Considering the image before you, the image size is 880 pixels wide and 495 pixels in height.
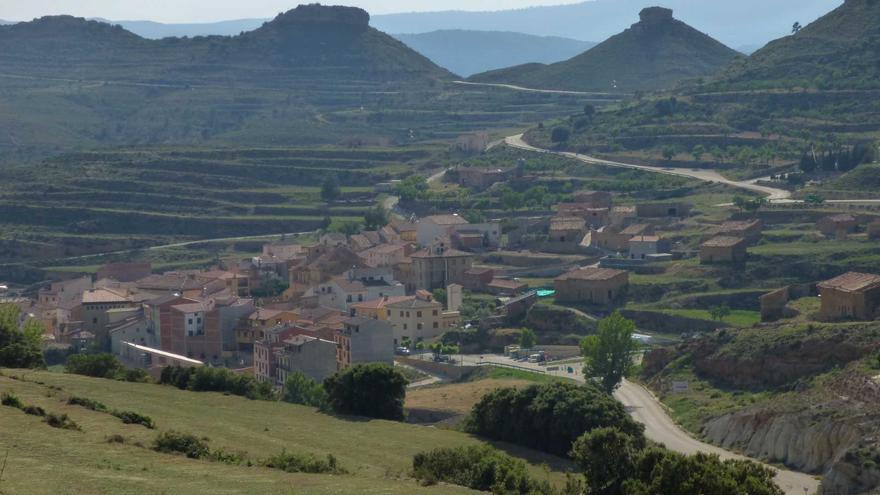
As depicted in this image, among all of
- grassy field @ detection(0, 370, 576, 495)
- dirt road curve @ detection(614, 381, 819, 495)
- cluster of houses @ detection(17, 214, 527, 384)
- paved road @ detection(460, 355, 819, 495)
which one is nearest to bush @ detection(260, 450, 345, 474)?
grassy field @ detection(0, 370, 576, 495)

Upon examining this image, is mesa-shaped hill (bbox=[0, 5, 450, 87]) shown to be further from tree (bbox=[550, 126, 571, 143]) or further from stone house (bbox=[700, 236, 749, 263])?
stone house (bbox=[700, 236, 749, 263])

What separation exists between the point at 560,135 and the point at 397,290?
1768 inches

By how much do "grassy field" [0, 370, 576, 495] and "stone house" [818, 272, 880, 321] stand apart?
1855 cm

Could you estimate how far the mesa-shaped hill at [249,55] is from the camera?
6570 inches

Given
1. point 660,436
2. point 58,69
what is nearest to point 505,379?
point 660,436

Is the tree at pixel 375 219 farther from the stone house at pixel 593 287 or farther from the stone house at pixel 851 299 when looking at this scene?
the stone house at pixel 851 299

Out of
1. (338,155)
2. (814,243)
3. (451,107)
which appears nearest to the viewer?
(814,243)

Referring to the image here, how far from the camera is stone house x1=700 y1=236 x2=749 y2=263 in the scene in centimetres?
7356

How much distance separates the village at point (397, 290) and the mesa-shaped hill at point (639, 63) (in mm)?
60856

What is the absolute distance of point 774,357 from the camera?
5103 centimetres

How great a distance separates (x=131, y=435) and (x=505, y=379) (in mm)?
26865

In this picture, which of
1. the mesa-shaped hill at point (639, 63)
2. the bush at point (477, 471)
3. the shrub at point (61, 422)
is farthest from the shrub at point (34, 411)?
the mesa-shaped hill at point (639, 63)

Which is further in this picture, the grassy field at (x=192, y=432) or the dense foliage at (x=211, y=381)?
the dense foliage at (x=211, y=381)

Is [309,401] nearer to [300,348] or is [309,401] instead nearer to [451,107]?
[300,348]
